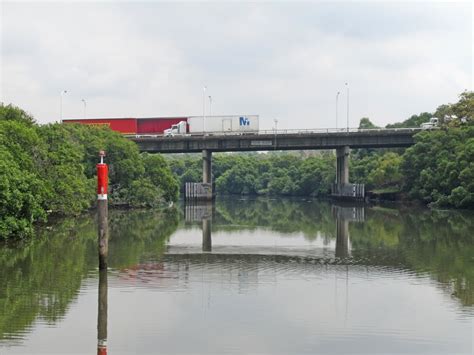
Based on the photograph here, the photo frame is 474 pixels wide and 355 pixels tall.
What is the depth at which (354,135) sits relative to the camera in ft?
314

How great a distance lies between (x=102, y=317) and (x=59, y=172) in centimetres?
3251

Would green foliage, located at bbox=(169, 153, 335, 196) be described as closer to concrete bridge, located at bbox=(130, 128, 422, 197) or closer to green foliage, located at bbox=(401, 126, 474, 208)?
concrete bridge, located at bbox=(130, 128, 422, 197)

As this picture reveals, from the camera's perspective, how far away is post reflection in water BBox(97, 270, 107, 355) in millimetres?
17031

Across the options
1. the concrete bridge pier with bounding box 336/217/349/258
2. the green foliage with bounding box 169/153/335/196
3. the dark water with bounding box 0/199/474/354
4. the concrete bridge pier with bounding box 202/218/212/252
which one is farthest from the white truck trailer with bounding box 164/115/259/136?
the dark water with bounding box 0/199/474/354

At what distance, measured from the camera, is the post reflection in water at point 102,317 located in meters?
17.0

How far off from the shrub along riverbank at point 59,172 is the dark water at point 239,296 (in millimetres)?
2513

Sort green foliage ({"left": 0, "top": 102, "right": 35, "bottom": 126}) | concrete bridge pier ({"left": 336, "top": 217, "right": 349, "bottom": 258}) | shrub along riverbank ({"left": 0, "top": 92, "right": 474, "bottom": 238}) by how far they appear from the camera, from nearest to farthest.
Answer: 1. concrete bridge pier ({"left": 336, "top": 217, "right": 349, "bottom": 258})
2. shrub along riverbank ({"left": 0, "top": 92, "right": 474, "bottom": 238})
3. green foliage ({"left": 0, "top": 102, "right": 35, "bottom": 126})

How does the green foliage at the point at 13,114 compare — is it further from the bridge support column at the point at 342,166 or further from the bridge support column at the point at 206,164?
the bridge support column at the point at 342,166

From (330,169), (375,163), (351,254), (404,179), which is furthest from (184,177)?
(351,254)

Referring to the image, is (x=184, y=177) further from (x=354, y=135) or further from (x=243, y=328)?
(x=243, y=328)

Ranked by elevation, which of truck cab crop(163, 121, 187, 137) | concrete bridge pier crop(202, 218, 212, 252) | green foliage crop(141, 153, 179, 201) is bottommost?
concrete bridge pier crop(202, 218, 212, 252)

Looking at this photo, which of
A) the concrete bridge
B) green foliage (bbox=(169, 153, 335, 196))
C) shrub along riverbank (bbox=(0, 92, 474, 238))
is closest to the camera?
shrub along riverbank (bbox=(0, 92, 474, 238))

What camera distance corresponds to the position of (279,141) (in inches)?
3831

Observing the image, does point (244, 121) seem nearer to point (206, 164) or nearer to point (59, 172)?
point (206, 164)
